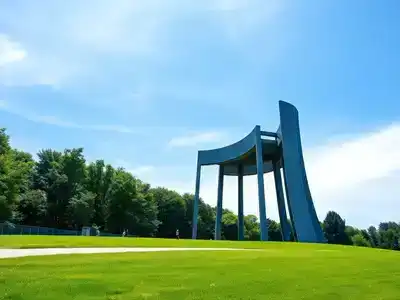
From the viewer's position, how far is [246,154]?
37562mm

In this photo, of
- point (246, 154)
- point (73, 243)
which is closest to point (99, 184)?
point (246, 154)

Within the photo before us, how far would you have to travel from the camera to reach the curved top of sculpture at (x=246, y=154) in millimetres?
34991

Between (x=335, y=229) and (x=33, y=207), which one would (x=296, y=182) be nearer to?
(x=33, y=207)

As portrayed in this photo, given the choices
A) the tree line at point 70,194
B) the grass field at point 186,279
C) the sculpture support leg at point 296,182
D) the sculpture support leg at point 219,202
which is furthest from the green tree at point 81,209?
the grass field at point 186,279

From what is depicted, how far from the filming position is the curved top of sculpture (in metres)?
35.0

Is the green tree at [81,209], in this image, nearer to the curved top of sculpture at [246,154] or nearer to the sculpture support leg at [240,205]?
the curved top of sculpture at [246,154]

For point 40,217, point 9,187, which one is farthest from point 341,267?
point 40,217

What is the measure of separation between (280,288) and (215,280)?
121 cm

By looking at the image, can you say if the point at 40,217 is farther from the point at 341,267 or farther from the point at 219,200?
the point at 341,267

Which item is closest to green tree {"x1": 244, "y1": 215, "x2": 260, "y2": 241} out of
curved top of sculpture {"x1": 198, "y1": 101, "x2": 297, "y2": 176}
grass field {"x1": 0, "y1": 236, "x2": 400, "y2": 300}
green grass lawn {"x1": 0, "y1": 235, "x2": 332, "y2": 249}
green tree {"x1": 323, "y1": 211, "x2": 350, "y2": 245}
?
green tree {"x1": 323, "y1": 211, "x2": 350, "y2": 245}

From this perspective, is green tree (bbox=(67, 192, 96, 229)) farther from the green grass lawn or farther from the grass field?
the grass field

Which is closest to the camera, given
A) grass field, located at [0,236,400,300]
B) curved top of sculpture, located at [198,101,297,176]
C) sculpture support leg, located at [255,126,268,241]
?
grass field, located at [0,236,400,300]

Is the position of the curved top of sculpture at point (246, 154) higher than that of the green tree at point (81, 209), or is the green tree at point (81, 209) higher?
the curved top of sculpture at point (246, 154)

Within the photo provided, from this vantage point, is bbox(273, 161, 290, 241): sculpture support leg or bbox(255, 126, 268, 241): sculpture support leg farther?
bbox(273, 161, 290, 241): sculpture support leg
